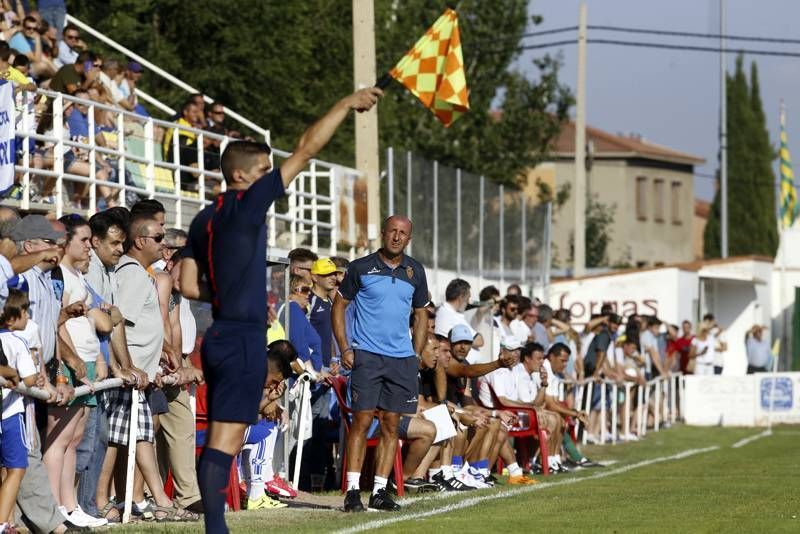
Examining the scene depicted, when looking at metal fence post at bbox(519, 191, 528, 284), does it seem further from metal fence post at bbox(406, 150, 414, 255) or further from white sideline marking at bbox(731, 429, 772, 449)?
metal fence post at bbox(406, 150, 414, 255)

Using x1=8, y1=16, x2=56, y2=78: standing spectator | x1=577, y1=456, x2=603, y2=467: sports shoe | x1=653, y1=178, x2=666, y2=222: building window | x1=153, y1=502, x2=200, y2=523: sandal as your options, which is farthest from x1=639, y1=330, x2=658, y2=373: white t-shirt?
x1=653, y1=178, x2=666, y2=222: building window

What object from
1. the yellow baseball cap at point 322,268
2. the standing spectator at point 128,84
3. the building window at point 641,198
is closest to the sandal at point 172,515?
the yellow baseball cap at point 322,268

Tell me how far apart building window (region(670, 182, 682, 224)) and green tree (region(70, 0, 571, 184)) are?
1312 inches

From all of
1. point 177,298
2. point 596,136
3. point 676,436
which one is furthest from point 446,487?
point 596,136

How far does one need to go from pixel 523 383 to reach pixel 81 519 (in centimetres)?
807

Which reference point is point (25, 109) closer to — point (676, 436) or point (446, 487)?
point (446, 487)

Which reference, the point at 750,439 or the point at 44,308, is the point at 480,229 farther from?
the point at 44,308

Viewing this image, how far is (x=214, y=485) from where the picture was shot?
26.4ft

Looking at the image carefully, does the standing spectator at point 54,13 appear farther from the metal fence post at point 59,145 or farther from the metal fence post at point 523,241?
the metal fence post at point 523,241

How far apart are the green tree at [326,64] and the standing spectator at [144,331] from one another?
19.9 metres

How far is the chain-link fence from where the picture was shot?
2470 centimetres

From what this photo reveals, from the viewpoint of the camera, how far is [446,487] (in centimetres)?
1425

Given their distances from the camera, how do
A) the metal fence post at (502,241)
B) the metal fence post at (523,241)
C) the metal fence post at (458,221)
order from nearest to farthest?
the metal fence post at (458,221) → the metal fence post at (502,241) → the metal fence post at (523,241)

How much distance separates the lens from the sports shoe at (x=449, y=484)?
14203 mm
